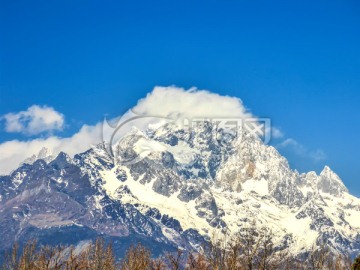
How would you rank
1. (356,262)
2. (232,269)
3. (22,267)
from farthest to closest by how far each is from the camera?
1. (22,267)
2. (232,269)
3. (356,262)

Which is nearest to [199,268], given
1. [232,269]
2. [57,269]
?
[232,269]

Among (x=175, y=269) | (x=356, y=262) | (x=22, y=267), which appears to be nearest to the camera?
(x=356, y=262)

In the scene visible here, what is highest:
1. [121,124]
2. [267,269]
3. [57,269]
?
[121,124]

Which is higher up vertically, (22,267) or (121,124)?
(121,124)

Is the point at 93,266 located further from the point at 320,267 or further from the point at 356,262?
the point at 356,262

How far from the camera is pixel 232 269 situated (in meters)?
90.7

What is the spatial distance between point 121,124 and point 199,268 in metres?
27.2

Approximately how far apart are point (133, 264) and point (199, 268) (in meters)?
10.8

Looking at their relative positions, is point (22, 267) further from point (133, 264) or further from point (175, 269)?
point (175, 269)

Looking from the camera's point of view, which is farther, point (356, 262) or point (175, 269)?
point (175, 269)

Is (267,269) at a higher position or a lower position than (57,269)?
higher

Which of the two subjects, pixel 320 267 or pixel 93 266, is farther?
pixel 93 266

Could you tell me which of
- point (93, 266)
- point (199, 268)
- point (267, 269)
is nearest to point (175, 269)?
point (199, 268)

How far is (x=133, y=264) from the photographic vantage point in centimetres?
10438
